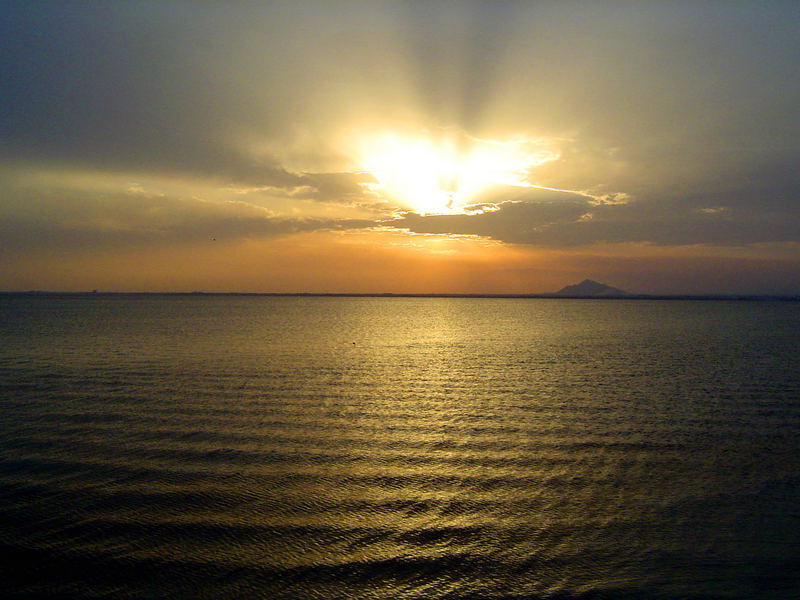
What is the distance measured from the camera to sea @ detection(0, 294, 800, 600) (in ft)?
35.0

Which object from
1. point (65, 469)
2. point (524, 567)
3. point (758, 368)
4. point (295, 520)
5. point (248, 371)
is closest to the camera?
point (524, 567)

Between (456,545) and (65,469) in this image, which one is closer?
(456,545)

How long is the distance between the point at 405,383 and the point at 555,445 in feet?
53.5

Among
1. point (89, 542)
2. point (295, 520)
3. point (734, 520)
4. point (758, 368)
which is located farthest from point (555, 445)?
point (758, 368)

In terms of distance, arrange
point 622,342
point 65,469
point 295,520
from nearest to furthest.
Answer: point 295,520 → point 65,469 → point 622,342

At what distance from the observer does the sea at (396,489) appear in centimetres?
1068

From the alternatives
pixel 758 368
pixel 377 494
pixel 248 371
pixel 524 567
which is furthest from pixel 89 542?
pixel 758 368

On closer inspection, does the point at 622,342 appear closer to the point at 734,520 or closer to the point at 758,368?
the point at 758,368

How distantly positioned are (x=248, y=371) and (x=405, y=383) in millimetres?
12955

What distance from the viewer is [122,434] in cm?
2119

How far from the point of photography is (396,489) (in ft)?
50.8

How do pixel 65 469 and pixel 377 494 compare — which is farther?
pixel 65 469

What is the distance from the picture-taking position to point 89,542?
1205 cm

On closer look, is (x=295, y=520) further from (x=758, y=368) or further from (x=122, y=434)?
(x=758, y=368)
